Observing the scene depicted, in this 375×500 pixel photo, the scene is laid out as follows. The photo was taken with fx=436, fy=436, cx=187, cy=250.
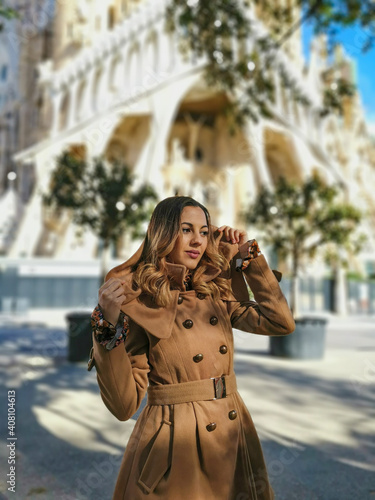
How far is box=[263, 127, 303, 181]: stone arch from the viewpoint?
1404 inches

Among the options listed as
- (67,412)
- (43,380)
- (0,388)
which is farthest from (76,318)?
(67,412)

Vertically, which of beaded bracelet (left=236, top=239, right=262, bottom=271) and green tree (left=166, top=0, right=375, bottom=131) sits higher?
green tree (left=166, top=0, right=375, bottom=131)

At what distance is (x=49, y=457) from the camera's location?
3805mm

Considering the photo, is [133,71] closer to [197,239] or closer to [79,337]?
[79,337]

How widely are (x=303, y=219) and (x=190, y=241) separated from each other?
31.2 ft

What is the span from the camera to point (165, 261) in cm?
184

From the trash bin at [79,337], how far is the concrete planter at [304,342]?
382cm

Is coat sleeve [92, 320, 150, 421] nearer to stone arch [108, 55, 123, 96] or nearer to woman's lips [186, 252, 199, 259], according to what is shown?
woman's lips [186, 252, 199, 259]

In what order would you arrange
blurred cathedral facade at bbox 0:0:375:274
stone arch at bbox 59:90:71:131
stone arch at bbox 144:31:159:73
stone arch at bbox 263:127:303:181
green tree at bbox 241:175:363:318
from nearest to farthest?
green tree at bbox 241:175:363:318 → stone arch at bbox 144:31:159:73 → blurred cathedral facade at bbox 0:0:375:274 → stone arch at bbox 59:90:71:131 → stone arch at bbox 263:127:303:181

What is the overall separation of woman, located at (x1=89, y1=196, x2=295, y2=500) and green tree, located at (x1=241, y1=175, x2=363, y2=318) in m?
8.38

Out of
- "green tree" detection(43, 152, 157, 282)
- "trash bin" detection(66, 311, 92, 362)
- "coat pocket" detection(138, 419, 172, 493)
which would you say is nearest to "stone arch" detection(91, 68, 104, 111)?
"green tree" detection(43, 152, 157, 282)

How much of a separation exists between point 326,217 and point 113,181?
514 cm

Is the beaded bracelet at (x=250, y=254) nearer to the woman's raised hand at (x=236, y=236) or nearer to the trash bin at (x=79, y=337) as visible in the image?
the woman's raised hand at (x=236, y=236)

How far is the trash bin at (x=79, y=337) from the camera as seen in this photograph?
821 cm
